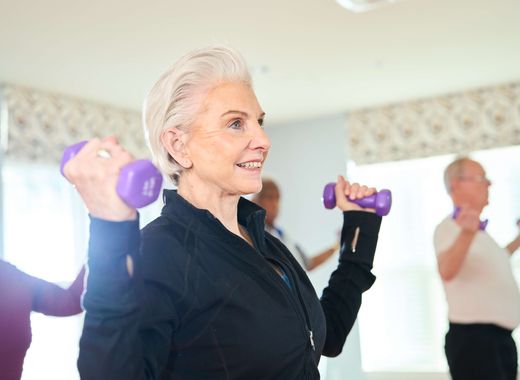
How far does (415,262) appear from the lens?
647cm

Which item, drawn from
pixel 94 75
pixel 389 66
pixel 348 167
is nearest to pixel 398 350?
pixel 348 167

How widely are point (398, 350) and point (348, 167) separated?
202 cm

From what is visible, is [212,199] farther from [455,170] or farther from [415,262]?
[415,262]

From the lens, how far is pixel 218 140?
1183mm

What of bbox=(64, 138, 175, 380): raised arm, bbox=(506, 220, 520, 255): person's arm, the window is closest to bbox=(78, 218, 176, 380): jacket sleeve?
bbox=(64, 138, 175, 380): raised arm

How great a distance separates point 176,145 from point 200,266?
276 millimetres

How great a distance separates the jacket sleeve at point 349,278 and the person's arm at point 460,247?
1355 millimetres

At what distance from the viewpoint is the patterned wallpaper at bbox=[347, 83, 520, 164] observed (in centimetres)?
632

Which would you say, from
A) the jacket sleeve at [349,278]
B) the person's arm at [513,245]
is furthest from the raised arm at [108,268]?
the person's arm at [513,245]

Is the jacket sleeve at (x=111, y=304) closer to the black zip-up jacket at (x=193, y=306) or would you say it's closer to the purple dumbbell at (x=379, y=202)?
the black zip-up jacket at (x=193, y=306)

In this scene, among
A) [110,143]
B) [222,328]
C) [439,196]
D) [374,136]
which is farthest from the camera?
[374,136]

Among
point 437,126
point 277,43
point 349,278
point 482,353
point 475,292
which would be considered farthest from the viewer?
point 437,126

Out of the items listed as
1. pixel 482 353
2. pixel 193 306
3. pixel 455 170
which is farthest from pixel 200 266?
pixel 455 170

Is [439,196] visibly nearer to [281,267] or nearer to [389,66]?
[389,66]
